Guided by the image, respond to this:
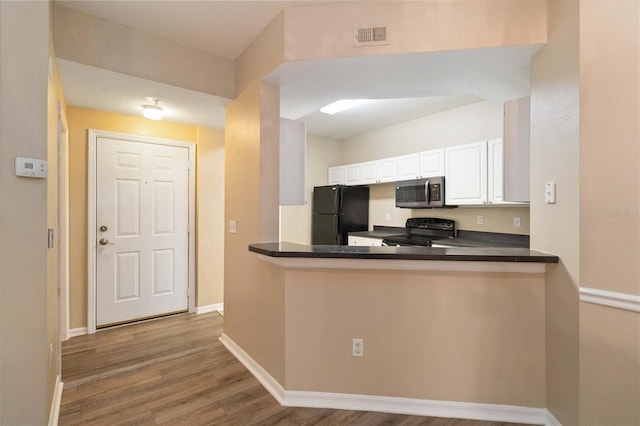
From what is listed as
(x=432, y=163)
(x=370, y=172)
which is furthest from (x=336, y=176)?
(x=432, y=163)

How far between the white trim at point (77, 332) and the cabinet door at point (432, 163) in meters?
4.20

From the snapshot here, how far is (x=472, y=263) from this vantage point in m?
1.74

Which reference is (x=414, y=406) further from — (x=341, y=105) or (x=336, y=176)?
(x=336, y=176)

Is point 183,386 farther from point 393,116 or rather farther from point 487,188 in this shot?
point 393,116

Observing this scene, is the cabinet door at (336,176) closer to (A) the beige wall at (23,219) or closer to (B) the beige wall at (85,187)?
(B) the beige wall at (85,187)

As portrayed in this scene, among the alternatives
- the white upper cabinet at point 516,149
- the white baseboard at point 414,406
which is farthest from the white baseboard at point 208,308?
the white upper cabinet at point 516,149

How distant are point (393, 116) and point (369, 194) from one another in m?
1.37

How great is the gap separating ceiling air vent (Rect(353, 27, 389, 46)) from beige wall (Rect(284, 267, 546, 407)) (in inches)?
57.1

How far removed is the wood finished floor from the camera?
1.81 meters

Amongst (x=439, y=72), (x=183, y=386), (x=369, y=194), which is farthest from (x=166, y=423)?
(x=369, y=194)

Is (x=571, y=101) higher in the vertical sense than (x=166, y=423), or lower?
higher

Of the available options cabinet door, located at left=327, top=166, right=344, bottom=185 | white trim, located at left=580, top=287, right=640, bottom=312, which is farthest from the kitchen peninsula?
cabinet door, located at left=327, top=166, right=344, bottom=185

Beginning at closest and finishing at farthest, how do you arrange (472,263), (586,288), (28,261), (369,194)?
(28,261) < (586,288) < (472,263) < (369,194)

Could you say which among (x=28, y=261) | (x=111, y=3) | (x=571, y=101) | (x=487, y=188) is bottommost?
(x=28, y=261)
